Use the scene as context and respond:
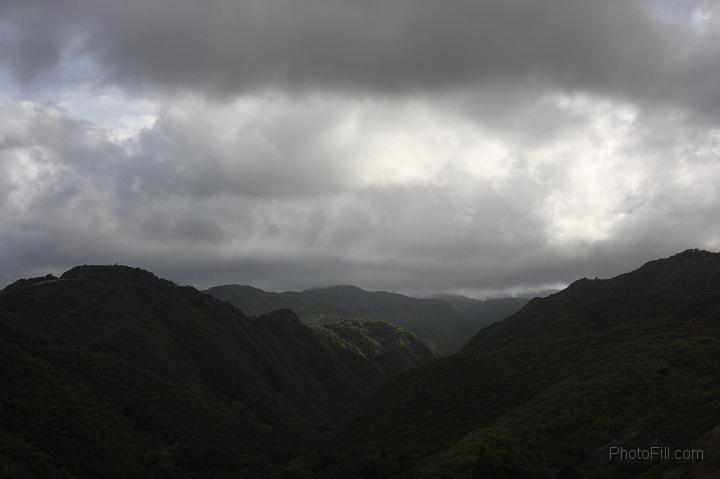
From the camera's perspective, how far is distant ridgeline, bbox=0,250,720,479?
163ft

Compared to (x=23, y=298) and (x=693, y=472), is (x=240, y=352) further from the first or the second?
(x=693, y=472)

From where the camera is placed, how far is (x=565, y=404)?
6225cm

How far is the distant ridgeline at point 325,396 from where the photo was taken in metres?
49.6

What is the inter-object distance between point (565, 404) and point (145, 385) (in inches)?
2473

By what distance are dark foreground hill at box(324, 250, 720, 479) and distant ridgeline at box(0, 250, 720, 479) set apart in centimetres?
26

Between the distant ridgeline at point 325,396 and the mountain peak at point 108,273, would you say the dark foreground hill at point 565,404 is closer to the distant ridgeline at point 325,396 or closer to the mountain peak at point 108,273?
the distant ridgeline at point 325,396

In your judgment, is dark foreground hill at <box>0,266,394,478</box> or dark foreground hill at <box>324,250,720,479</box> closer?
dark foreground hill at <box>324,250,720,479</box>

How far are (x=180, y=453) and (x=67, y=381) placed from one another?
1789 centimetres

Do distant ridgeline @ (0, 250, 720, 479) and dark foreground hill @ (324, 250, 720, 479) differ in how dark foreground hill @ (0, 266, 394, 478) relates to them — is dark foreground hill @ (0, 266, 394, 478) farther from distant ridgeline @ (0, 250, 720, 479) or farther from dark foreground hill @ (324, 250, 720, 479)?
dark foreground hill @ (324, 250, 720, 479)

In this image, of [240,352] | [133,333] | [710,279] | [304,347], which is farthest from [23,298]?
[710,279]

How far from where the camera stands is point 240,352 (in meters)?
130

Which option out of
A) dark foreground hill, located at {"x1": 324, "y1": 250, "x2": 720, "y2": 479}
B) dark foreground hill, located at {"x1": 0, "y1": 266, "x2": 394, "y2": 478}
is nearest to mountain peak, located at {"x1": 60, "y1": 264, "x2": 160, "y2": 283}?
dark foreground hill, located at {"x1": 0, "y1": 266, "x2": 394, "y2": 478}

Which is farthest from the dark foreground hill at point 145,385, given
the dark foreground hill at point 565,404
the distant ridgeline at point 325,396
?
the dark foreground hill at point 565,404

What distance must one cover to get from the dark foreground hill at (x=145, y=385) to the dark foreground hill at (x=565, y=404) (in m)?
20.8
